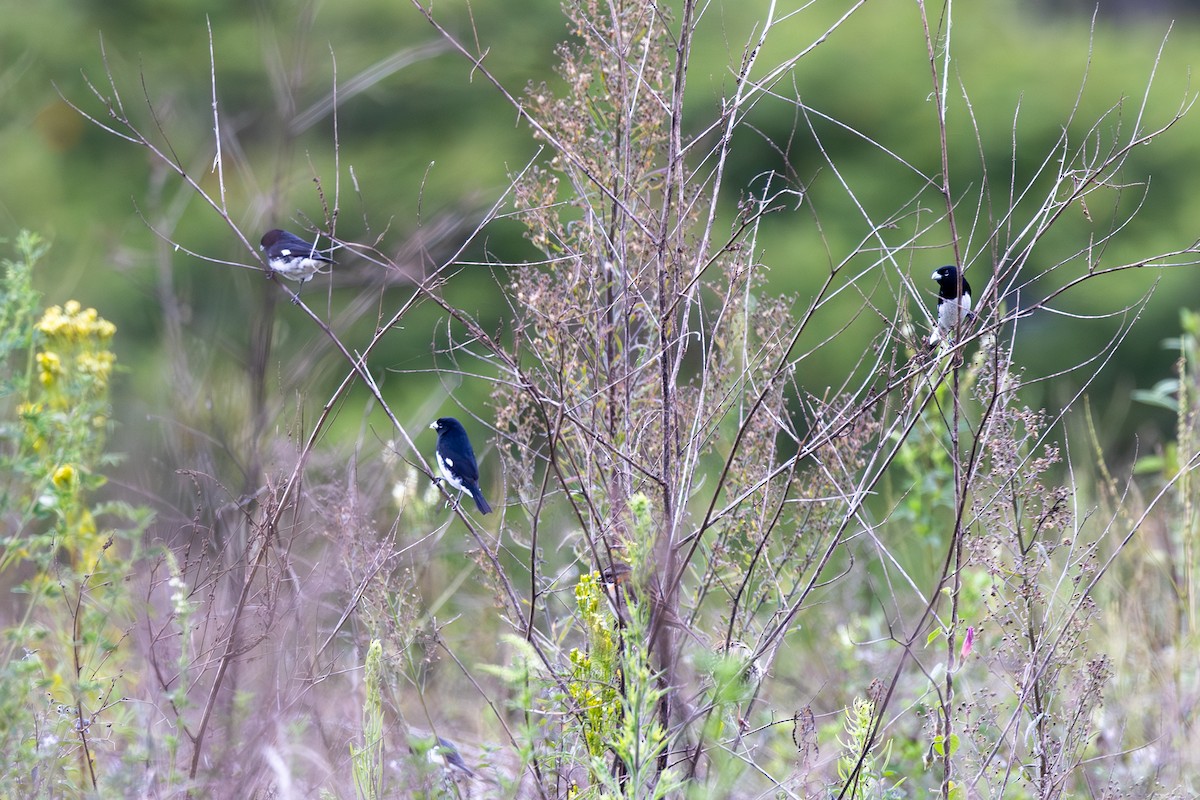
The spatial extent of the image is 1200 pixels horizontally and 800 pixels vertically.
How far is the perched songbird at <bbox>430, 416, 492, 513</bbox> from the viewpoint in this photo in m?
3.52

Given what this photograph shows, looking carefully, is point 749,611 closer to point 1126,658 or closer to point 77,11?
point 1126,658

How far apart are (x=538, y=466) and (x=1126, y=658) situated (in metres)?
3.82

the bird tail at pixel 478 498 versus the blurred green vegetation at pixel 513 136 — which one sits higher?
the blurred green vegetation at pixel 513 136

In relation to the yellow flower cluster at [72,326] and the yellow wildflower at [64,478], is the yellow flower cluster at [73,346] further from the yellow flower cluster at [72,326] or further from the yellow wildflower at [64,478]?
the yellow wildflower at [64,478]

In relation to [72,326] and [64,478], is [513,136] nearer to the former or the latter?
[72,326]

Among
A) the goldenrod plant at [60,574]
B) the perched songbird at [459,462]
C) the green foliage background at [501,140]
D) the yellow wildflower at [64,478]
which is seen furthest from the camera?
the green foliage background at [501,140]

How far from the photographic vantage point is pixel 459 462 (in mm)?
3549

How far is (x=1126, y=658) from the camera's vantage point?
352 cm

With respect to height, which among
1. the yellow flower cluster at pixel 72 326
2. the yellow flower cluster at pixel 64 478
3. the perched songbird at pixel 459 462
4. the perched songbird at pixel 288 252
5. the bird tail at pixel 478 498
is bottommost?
the bird tail at pixel 478 498

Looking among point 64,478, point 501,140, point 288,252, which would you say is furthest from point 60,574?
point 501,140

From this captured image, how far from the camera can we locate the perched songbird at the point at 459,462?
352 cm

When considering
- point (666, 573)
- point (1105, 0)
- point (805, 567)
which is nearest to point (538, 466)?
point (805, 567)

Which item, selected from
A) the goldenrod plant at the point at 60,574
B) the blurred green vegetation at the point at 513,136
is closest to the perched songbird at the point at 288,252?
the goldenrod plant at the point at 60,574

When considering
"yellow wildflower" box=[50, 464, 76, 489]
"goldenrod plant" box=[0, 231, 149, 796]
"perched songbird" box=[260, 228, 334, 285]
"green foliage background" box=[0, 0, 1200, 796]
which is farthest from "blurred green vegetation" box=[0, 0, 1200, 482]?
"yellow wildflower" box=[50, 464, 76, 489]
